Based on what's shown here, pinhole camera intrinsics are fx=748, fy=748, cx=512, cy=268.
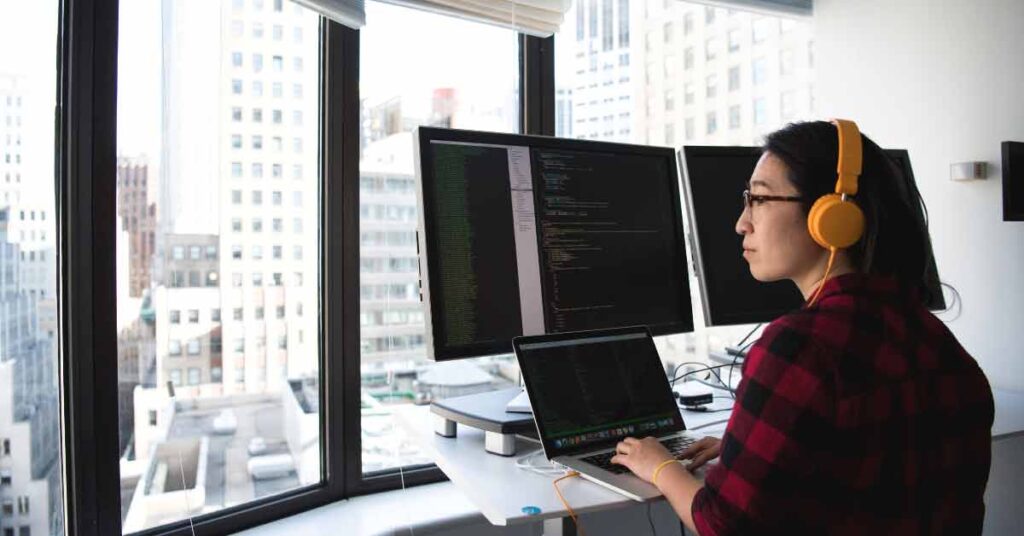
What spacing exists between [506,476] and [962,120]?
69.2 inches

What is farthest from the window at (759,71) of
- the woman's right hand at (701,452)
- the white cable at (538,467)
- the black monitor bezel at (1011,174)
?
the white cable at (538,467)

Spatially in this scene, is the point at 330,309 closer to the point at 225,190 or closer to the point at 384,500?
the point at 225,190

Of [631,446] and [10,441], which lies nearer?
[631,446]

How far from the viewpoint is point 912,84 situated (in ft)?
7.44

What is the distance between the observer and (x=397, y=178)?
76.1 inches

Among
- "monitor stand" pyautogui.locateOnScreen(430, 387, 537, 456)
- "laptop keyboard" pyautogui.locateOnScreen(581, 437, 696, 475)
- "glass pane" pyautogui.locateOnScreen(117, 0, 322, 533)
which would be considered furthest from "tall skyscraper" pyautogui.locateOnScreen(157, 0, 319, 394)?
"laptop keyboard" pyautogui.locateOnScreen(581, 437, 696, 475)

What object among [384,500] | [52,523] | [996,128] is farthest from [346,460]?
[996,128]

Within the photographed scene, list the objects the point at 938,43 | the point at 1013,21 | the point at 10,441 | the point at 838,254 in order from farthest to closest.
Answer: the point at 938,43
the point at 1013,21
the point at 10,441
the point at 838,254

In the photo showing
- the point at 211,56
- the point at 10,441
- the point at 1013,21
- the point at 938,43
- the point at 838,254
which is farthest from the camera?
the point at 938,43

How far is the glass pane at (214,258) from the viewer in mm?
1532

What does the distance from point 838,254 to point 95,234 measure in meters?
1.31

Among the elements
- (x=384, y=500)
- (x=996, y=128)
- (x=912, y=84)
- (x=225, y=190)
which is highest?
(x=912, y=84)

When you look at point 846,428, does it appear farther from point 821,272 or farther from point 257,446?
point 257,446

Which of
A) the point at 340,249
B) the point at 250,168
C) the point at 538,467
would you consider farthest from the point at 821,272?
the point at 250,168
